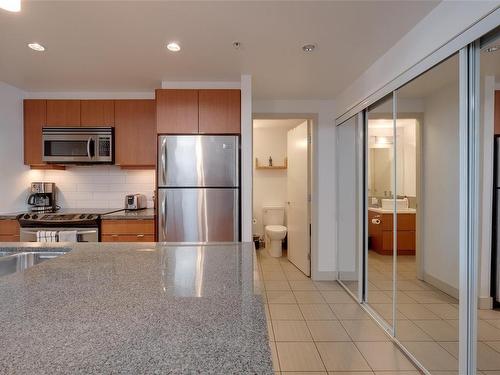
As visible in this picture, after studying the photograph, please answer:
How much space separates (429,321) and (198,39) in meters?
2.59

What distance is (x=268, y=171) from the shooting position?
5.59 m

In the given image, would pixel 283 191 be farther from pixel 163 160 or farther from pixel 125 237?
pixel 125 237

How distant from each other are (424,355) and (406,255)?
666 mm

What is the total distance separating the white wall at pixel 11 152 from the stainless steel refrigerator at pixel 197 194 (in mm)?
1750

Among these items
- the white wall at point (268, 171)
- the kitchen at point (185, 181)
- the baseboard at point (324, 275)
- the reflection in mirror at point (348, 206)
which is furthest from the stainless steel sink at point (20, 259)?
the white wall at point (268, 171)

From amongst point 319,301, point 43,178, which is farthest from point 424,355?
point 43,178

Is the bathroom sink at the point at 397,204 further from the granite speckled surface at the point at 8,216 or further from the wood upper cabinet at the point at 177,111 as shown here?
the granite speckled surface at the point at 8,216

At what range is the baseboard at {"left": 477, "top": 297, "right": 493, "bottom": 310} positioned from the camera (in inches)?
57.8

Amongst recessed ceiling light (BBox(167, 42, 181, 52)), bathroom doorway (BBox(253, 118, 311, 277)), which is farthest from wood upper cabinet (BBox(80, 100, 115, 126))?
bathroom doorway (BBox(253, 118, 311, 277))

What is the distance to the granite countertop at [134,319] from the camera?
1.83ft

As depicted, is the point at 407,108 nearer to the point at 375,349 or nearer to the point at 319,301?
the point at 375,349

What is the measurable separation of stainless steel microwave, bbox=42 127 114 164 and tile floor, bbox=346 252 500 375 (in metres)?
3.18

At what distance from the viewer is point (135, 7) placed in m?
1.80

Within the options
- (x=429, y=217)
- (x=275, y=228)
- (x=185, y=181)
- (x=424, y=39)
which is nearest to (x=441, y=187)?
(x=429, y=217)
